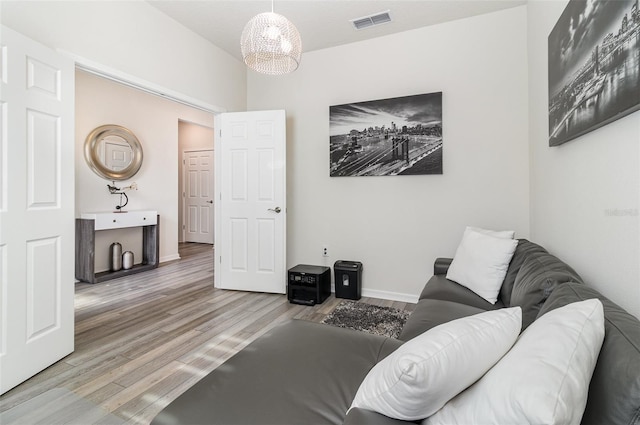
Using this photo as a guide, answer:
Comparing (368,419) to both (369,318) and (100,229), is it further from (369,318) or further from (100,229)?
(100,229)

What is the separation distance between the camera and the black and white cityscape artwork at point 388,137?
10.5ft

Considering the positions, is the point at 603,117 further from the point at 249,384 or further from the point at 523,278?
the point at 249,384

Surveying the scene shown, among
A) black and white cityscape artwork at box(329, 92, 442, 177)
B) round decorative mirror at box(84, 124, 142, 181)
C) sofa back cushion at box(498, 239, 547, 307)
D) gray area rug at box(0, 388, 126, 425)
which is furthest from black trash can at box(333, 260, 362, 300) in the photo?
round decorative mirror at box(84, 124, 142, 181)

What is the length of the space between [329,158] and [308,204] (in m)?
0.62

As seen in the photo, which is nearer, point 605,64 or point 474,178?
point 605,64

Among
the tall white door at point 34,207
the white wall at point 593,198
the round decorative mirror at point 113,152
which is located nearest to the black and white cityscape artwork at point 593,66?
the white wall at point 593,198

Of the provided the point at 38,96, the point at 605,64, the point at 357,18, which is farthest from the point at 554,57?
the point at 38,96

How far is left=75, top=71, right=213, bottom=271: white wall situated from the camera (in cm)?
422

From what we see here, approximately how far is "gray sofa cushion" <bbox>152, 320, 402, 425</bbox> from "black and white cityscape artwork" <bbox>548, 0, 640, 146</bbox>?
1.35 meters

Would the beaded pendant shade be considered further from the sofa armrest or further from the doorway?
the doorway

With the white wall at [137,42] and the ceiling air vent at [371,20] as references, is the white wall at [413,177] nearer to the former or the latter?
the ceiling air vent at [371,20]

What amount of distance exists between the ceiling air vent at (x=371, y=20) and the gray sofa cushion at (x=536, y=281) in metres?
2.58

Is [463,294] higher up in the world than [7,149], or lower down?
lower down

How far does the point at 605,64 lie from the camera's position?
1.28 m
